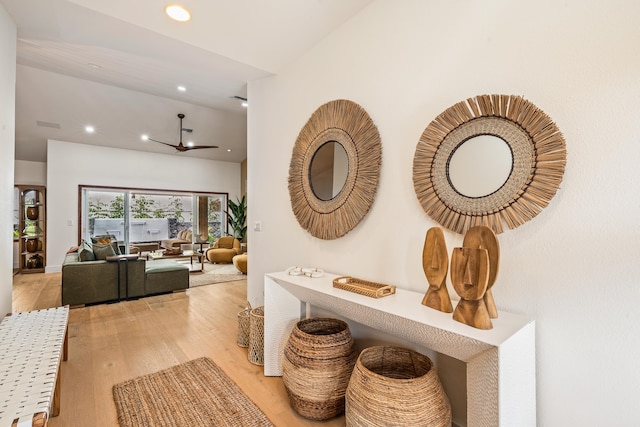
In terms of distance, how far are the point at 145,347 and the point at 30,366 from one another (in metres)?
1.33

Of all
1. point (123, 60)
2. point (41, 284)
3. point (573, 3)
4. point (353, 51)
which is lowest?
point (41, 284)

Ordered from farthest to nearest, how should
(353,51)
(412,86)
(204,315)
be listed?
(204,315), (353,51), (412,86)

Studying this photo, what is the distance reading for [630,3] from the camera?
44.9 inches

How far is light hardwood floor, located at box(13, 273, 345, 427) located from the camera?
1896 mm

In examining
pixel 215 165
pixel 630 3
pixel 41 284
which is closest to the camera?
pixel 630 3

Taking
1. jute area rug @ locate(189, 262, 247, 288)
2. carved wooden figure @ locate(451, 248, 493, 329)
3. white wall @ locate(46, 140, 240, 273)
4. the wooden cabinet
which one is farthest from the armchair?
carved wooden figure @ locate(451, 248, 493, 329)

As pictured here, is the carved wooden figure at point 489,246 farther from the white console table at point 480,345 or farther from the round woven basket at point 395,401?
the round woven basket at point 395,401

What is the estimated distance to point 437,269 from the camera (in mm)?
1448

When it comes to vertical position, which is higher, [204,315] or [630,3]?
[630,3]

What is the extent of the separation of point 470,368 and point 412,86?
154 centimetres

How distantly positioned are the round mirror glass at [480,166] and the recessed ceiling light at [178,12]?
205 cm

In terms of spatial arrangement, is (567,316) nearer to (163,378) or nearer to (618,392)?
(618,392)

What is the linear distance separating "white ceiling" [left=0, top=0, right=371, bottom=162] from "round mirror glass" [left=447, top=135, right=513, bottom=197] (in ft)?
4.40

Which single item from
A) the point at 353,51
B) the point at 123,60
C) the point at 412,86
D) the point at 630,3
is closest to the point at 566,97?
the point at 630,3
